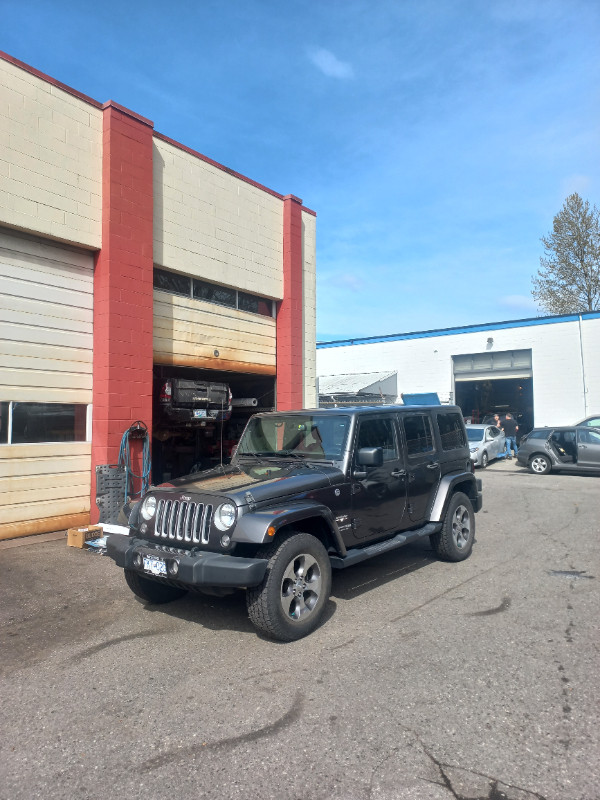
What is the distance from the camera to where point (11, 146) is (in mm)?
8047

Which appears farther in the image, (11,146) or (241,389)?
(241,389)

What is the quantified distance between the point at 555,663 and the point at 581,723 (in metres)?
0.80

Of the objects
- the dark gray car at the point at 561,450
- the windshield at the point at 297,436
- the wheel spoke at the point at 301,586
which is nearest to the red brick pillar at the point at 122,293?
the windshield at the point at 297,436

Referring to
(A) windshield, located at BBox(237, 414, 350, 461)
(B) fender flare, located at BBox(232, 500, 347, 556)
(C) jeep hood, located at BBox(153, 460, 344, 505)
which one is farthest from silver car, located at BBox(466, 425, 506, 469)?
(B) fender flare, located at BBox(232, 500, 347, 556)

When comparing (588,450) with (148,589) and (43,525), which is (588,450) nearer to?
(43,525)

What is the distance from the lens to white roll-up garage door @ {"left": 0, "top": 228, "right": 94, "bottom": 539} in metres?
8.13

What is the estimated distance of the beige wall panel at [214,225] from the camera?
10266 millimetres

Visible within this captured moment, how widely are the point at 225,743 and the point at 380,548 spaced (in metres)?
2.76

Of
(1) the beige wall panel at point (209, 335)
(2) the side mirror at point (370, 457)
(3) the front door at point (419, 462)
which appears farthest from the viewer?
(1) the beige wall panel at point (209, 335)

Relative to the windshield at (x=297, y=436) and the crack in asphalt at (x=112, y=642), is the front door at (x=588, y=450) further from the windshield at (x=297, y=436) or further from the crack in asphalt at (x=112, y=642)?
the crack in asphalt at (x=112, y=642)

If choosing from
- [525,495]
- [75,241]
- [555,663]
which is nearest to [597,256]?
[525,495]

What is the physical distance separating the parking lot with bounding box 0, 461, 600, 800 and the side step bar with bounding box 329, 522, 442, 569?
44cm

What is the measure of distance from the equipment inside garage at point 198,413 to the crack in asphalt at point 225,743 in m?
7.78

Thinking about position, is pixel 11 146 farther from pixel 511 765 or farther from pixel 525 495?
pixel 525 495
